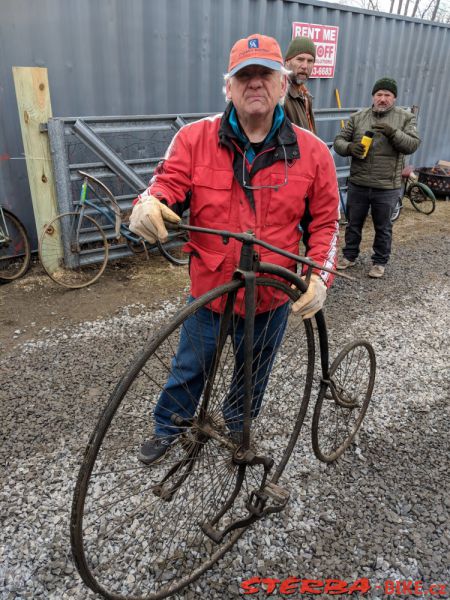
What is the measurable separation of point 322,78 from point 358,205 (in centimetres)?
308

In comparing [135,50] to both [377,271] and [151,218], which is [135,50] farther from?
[151,218]

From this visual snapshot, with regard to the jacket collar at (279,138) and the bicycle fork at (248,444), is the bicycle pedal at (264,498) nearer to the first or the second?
the bicycle fork at (248,444)

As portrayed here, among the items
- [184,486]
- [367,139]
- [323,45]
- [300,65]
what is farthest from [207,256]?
[323,45]

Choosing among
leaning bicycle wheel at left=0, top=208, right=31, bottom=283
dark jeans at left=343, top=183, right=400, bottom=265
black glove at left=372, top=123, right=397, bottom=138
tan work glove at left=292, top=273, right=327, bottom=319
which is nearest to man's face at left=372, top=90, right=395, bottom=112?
black glove at left=372, top=123, right=397, bottom=138

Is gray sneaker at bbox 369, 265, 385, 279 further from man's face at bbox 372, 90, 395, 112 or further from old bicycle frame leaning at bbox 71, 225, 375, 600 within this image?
old bicycle frame leaning at bbox 71, 225, 375, 600

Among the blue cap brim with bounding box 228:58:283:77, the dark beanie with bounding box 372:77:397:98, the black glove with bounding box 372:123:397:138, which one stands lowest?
the black glove with bounding box 372:123:397:138

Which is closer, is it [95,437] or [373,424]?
[95,437]

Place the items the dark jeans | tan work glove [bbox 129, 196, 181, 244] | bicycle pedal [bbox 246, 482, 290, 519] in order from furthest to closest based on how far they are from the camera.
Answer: the dark jeans → bicycle pedal [bbox 246, 482, 290, 519] → tan work glove [bbox 129, 196, 181, 244]

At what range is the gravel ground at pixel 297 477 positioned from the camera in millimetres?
2086

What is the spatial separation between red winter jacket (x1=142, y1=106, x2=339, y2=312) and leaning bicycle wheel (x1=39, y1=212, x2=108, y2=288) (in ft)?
9.61

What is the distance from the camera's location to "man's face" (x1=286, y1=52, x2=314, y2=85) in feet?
12.5

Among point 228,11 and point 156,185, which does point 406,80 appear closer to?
point 228,11

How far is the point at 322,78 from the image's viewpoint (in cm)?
717

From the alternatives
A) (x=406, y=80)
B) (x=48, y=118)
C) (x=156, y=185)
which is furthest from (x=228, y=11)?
(x=156, y=185)
